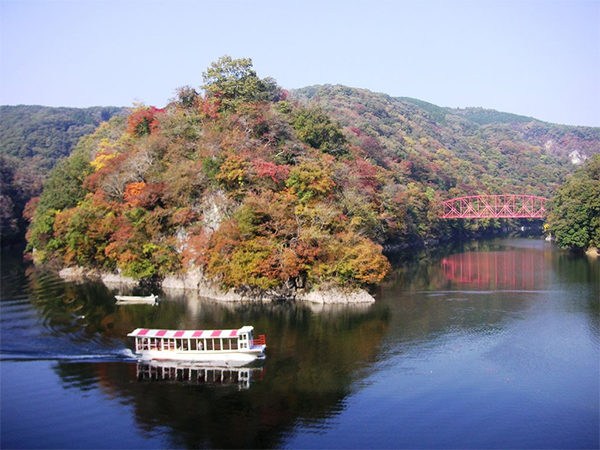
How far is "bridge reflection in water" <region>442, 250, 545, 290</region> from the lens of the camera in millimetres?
40100

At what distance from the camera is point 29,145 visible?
3866 inches

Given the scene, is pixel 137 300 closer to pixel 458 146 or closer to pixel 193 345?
pixel 193 345

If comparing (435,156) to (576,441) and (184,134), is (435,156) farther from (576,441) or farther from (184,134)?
(576,441)

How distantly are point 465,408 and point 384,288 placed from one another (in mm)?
19475

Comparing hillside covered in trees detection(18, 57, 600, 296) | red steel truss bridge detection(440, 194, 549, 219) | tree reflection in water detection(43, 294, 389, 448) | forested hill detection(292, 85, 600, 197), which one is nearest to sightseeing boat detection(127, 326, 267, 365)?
tree reflection in water detection(43, 294, 389, 448)

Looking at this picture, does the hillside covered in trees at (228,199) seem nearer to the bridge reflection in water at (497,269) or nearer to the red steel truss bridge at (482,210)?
the bridge reflection in water at (497,269)

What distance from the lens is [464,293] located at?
36.4 m

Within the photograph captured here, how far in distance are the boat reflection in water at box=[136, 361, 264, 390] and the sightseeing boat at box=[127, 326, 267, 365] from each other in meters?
0.33

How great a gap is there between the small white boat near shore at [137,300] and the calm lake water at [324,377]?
1.88 feet

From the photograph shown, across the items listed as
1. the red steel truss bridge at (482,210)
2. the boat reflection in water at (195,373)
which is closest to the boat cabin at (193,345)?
the boat reflection in water at (195,373)

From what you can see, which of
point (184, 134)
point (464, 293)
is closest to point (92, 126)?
point (184, 134)

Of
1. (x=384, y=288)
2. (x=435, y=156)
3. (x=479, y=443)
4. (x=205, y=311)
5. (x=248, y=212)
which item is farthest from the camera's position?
(x=435, y=156)

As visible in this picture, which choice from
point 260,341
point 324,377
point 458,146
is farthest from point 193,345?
point 458,146

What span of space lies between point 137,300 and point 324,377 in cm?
1708
